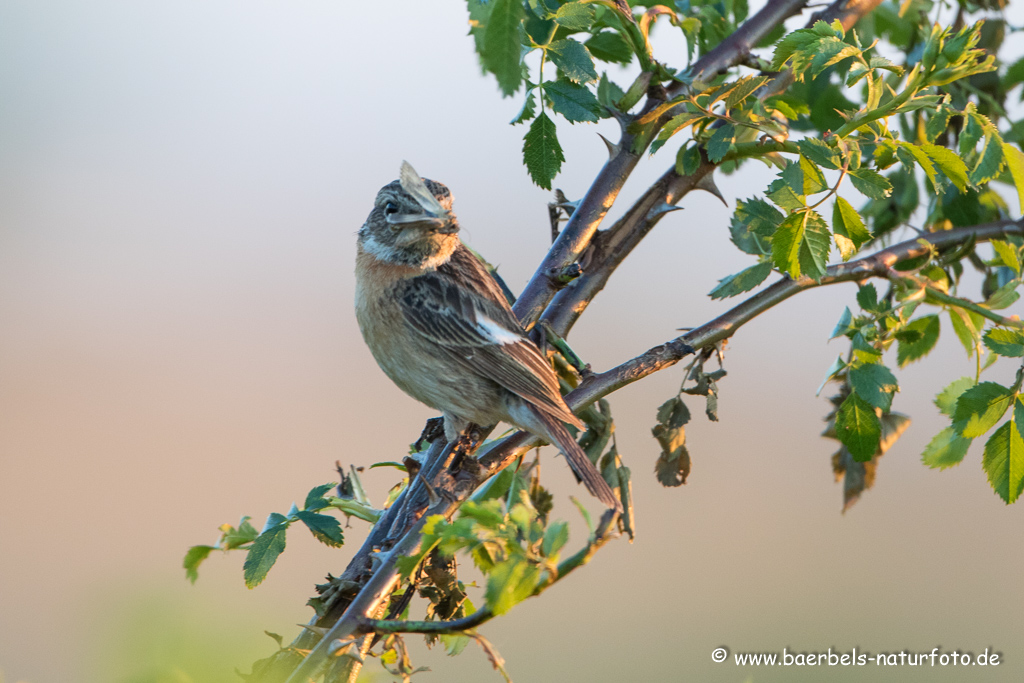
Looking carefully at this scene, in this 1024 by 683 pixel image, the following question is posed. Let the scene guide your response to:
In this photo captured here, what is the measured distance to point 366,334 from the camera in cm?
254

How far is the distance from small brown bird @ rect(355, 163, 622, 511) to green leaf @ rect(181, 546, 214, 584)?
61 cm

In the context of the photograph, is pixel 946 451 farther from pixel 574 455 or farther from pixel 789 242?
pixel 574 455

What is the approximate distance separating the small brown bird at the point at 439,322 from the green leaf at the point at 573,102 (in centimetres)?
50

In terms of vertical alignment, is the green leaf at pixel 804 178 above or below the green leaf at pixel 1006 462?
above

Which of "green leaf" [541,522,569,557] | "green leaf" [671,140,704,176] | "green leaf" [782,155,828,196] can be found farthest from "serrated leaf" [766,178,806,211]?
"green leaf" [541,522,569,557]

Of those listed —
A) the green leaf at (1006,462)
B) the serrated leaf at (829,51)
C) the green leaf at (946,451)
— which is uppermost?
the serrated leaf at (829,51)

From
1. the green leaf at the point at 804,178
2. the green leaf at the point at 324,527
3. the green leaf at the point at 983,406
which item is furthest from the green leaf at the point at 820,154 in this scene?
the green leaf at the point at 324,527

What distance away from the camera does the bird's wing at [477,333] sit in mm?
1957

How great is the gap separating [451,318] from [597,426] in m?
0.66

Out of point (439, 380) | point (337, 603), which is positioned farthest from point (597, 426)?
point (337, 603)

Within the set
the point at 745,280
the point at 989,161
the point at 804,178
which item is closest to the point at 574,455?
the point at 745,280

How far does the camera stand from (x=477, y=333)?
2344mm

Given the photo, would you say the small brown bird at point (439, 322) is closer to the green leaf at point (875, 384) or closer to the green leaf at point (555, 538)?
the green leaf at point (875, 384)

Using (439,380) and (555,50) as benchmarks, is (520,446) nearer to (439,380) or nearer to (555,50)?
(439,380)
